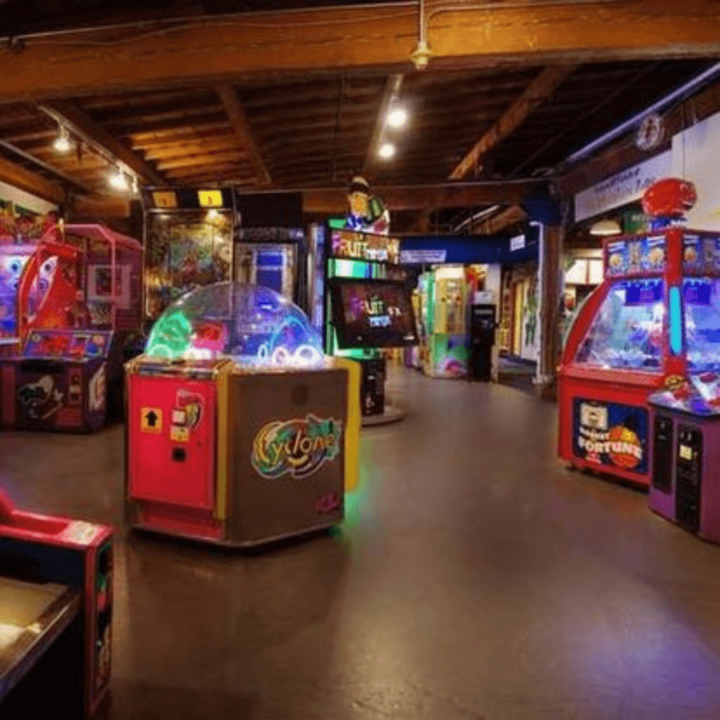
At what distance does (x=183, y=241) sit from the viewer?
727 centimetres

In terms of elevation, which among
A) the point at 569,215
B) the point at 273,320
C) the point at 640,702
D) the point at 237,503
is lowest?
the point at 640,702

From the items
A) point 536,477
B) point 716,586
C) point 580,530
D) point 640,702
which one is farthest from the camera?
point 536,477

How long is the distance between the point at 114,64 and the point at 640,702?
15.6 ft

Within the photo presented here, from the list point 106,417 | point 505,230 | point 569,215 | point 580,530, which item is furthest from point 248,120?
point 505,230

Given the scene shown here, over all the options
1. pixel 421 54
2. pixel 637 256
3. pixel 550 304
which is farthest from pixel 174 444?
pixel 550 304

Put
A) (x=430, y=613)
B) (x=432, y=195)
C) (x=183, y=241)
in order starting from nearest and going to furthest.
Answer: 1. (x=430, y=613)
2. (x=183, y=241)
3. (x=432, y=195)

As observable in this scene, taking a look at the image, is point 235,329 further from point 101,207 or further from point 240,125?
point 101,207

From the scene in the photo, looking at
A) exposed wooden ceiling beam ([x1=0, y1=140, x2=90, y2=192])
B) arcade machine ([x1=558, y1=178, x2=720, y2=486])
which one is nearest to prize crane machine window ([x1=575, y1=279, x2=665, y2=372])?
arcade machine ([x1=558, y1=178, x2=720, y2=486])

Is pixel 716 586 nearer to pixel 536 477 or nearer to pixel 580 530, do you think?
pixel 580 530

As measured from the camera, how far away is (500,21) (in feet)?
14.1

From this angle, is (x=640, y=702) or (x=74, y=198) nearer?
(x=640, y=702)

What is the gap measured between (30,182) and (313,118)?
13.6 feet

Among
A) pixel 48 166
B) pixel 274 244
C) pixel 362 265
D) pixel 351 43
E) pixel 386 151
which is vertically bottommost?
pixel 362 265

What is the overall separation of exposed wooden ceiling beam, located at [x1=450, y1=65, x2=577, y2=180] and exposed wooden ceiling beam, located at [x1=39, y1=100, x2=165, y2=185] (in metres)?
4.48
